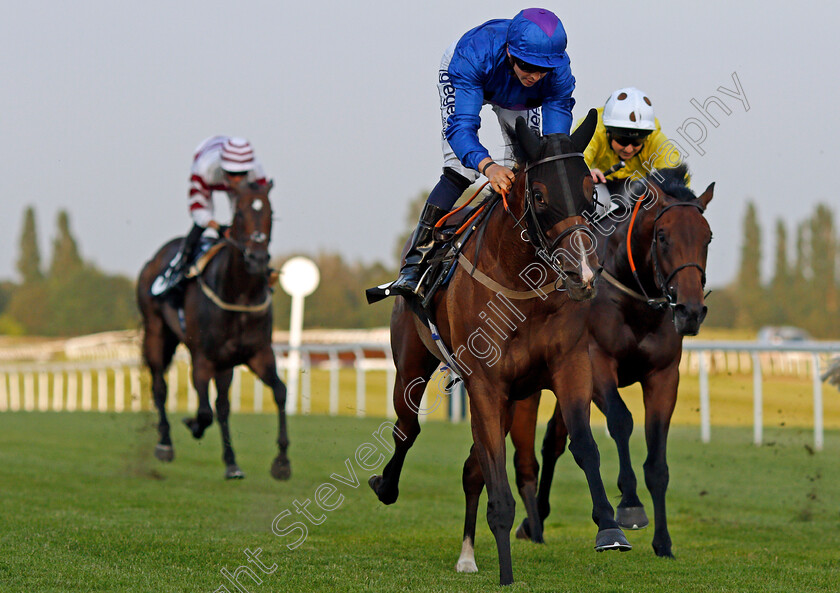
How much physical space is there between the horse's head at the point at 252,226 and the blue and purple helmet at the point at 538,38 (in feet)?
14.0

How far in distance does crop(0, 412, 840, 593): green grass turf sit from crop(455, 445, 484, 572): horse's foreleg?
0.09m

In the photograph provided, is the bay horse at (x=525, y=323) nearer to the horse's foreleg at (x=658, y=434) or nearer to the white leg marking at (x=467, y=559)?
the white leg marking at (x=467, y=559)

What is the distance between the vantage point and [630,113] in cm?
615

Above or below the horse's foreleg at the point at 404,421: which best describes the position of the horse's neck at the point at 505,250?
above

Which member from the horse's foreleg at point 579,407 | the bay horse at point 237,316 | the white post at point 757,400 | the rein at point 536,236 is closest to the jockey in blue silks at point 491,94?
the rein at point 536,236

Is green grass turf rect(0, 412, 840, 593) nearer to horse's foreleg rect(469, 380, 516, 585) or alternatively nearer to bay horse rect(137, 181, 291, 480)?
horse's foreleg rect(469, 380, 516, 585)

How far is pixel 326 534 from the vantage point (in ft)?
20.6

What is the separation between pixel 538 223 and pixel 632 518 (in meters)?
1.84

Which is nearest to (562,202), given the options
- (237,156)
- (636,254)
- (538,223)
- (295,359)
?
(538,223)

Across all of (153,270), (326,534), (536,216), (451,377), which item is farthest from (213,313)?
(536,216)

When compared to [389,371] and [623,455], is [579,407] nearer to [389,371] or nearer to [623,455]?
[623,455]

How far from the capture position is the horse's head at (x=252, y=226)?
28.0 feet

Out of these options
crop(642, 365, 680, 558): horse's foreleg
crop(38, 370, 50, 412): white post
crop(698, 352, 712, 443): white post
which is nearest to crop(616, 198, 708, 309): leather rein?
crop(642, 365, 680, 558): horse's foreleg

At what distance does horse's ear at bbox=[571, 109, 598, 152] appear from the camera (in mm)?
4273
